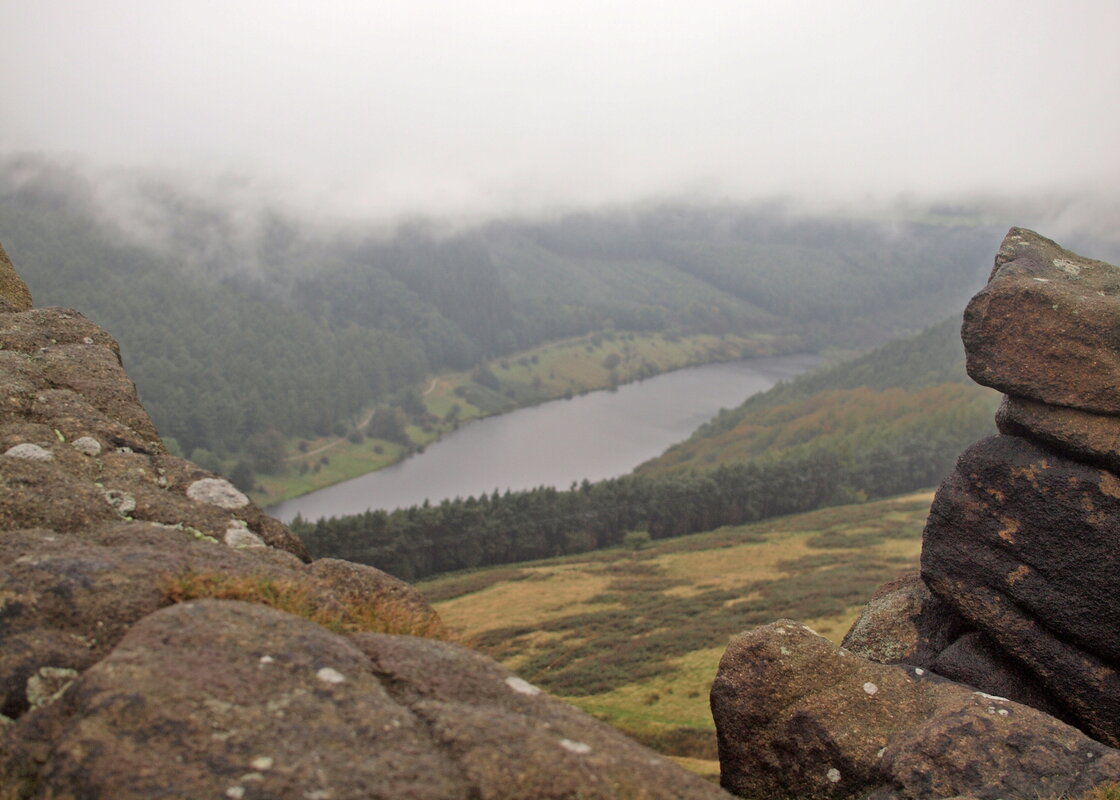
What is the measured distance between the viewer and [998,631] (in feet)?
53.0

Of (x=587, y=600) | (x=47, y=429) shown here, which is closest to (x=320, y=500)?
(x=587, y=600)

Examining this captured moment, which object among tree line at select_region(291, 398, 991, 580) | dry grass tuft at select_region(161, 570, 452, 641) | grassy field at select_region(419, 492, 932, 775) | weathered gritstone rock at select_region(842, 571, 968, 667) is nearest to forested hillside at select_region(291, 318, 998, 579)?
tree line at select_region(291, 398, 991, 580)

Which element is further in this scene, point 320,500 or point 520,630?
point 320,500

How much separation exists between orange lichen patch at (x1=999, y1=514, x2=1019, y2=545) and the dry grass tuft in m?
12.4

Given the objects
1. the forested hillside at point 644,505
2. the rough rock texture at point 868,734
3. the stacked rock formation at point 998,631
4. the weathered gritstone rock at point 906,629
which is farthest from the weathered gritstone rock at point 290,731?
the forested hillside at point 644,505

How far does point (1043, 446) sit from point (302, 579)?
1490 centimetres

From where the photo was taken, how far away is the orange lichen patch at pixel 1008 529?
642 inches

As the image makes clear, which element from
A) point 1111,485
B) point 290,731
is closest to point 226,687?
point 290,731

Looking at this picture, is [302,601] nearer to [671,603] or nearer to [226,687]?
[226,687]

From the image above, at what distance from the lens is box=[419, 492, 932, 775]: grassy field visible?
4747cm

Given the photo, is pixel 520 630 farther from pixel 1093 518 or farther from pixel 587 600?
pixel 1093 518

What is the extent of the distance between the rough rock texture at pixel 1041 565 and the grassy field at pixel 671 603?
11.7 m

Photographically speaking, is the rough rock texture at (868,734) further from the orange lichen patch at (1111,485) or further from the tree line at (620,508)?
the tree line at (620,508)

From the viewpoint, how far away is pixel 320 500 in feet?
654
